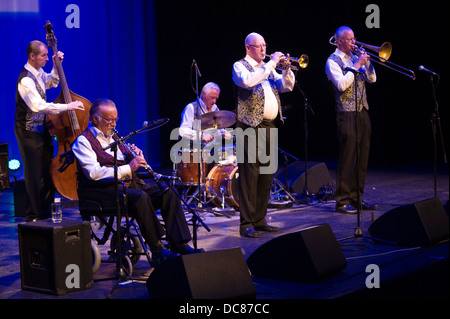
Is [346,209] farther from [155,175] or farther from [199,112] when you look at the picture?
[155,175]

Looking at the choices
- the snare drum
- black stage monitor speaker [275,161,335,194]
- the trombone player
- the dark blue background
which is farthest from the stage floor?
the dark blue background

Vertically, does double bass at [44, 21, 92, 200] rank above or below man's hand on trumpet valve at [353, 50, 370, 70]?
below

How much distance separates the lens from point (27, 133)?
5.43 m

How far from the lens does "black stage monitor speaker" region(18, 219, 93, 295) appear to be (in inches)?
138

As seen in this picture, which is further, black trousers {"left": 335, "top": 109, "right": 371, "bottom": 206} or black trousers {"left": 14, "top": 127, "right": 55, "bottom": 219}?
black trousers {"left": 335, "top": 109, "right": 371, "bottom": 206}

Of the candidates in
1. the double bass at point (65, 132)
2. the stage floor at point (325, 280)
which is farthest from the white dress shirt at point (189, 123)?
the double bass at point (65, 132)

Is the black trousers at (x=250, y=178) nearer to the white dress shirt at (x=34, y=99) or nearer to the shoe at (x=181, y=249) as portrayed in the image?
the shoe at (x=181, y=249)

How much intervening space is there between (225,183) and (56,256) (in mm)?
3100


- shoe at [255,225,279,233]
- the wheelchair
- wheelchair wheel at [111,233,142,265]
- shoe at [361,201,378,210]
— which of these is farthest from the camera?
shoe at [361,201,378,210]

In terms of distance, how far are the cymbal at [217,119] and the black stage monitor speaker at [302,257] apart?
111 inches

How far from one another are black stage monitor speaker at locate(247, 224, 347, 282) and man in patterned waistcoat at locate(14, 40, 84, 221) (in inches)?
96.2

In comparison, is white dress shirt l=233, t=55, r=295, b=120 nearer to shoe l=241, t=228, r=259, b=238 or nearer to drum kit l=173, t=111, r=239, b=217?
shoe l=241, t=228, r=259, b=238

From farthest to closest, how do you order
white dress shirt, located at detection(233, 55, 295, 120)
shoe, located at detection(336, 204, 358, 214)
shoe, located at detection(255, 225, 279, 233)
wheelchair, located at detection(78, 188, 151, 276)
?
shoe, located at detection(336, 204, 358, 214) → shoe, located at detection(255, 225, 279, 233) → white dress shirt, located at detection(233, 55, 295, 120) → wheelchair, located at detection(78, 188, 151, 276)

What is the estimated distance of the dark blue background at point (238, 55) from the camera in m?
9.50
